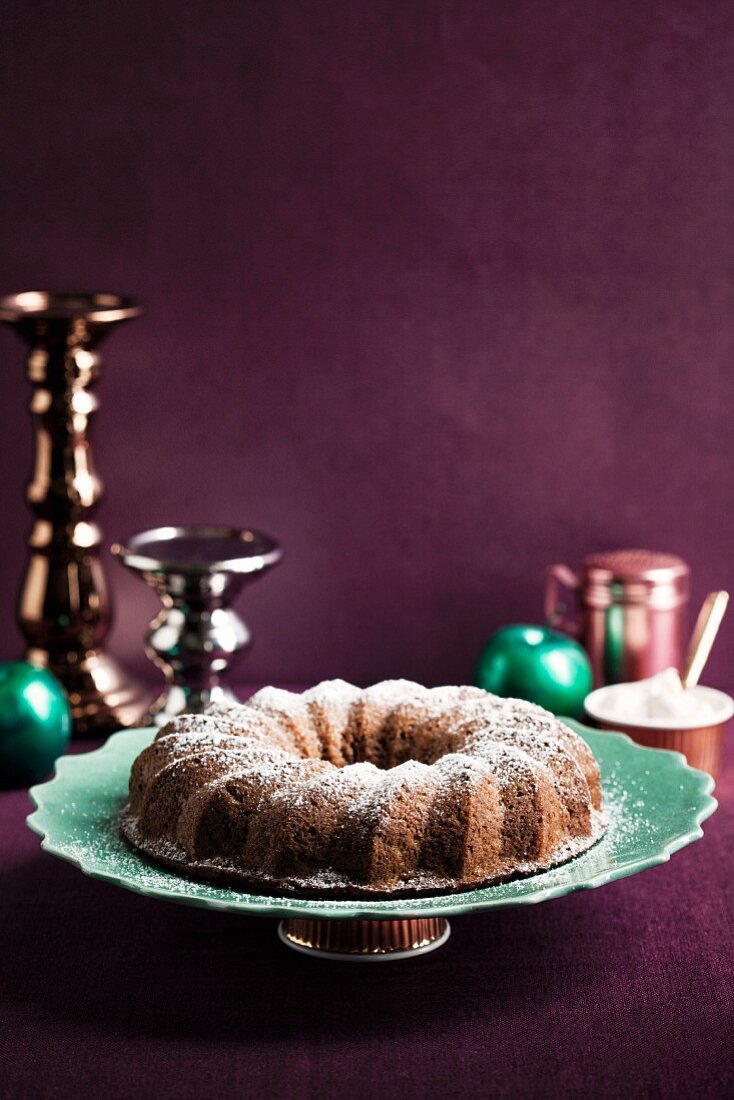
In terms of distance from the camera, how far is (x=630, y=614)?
1339 millimetres

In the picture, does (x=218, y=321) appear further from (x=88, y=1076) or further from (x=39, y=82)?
(x=88, y=1076)

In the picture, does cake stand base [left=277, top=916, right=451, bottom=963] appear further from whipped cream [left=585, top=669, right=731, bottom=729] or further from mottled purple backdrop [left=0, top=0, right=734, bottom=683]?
mottled purple backdrop [left=0, top=0, right=734, bottom=683]

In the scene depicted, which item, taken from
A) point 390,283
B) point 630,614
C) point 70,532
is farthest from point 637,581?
point 70,532

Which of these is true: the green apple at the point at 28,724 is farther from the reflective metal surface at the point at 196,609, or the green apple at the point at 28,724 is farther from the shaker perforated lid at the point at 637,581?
the shaker perforated lid at the point at 637,581

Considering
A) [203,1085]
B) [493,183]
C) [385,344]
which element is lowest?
[203,1085]

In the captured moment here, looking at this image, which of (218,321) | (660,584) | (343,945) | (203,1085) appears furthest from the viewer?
(218,321)

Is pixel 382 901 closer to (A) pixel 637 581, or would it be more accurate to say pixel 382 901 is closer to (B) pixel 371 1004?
(B) pixel 371 1004

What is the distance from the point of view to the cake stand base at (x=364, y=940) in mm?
871

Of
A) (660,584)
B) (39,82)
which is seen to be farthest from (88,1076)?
(39,82)

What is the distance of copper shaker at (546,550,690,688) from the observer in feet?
4.37

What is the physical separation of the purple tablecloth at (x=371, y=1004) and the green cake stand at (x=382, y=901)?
2 centimetres

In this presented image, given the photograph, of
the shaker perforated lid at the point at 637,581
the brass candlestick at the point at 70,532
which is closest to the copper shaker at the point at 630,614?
the shaker perforated lid at the point at 637,581

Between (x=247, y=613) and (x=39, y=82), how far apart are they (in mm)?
552

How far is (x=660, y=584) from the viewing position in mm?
1334
